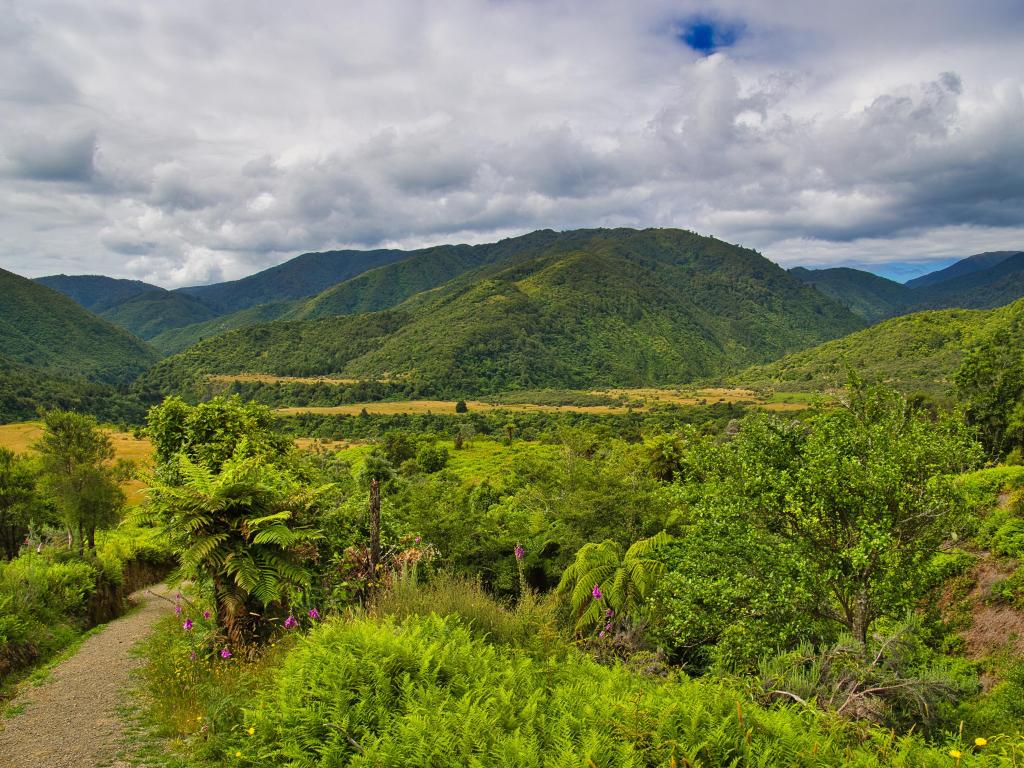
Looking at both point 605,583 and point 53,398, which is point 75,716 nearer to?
point 605,583

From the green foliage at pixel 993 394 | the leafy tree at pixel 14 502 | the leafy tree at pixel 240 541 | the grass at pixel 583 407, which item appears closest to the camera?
the leafy tree at pixel 240 541

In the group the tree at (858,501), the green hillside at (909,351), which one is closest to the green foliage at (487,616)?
the tree at (858,501)

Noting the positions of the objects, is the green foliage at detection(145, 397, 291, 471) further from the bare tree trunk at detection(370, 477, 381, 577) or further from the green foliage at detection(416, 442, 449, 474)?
the green foliage at detection(416, 442, 449, 474)

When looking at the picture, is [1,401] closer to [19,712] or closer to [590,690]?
[19,712]

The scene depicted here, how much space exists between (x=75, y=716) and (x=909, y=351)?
13941 cm

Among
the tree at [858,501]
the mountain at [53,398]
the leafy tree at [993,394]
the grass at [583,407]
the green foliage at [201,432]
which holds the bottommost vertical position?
the grass at [583,407]

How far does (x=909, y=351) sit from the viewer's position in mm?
115625

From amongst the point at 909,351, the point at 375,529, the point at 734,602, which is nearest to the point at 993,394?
the point at 734,602

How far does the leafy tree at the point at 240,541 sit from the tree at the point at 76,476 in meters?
11.2

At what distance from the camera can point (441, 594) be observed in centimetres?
522

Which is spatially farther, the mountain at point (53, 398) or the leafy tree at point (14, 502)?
the mountain at point (53, 398)

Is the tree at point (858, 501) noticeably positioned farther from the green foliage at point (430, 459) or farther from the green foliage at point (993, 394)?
the green foliage at point (430, 459)

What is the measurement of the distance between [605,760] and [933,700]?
462cm

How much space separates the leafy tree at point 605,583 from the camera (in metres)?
7.59
